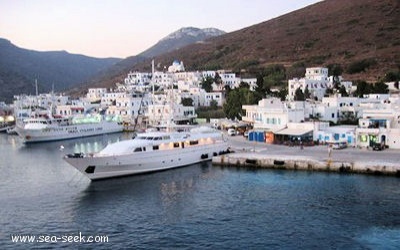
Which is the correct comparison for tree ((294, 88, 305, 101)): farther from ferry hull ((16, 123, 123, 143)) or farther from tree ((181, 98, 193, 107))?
ferry hull ((16, 123, 123, 143))

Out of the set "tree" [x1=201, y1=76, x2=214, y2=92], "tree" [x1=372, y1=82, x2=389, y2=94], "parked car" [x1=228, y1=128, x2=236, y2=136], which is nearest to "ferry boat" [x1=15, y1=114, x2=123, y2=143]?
"tree" [x1=201, y1=76, x2=214, y2=92]

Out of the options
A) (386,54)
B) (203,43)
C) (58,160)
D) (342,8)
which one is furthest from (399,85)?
(203,43)

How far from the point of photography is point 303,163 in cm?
3772

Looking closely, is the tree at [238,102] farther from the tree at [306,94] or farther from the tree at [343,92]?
the tree at [343,92]

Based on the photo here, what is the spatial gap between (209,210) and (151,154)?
43.5ft

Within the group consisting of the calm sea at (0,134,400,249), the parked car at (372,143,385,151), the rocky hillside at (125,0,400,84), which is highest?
the rocky hillside at (125,0,400,84)

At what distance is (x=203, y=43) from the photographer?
649 feet

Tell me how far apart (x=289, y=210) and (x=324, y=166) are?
10743 millimetres

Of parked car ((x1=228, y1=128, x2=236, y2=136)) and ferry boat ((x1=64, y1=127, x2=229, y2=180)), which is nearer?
ferry boat ((x1=64, y1=127, x2=229, y2=180))

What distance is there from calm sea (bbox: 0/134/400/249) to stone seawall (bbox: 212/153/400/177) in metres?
1.03

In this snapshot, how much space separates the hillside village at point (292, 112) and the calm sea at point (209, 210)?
10299 mm

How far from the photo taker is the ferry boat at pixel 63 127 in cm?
7171

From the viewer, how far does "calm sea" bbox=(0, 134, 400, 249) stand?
75.1 ft

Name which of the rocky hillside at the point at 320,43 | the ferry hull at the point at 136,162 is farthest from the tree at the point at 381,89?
the ferry hull at the point at 136,162
